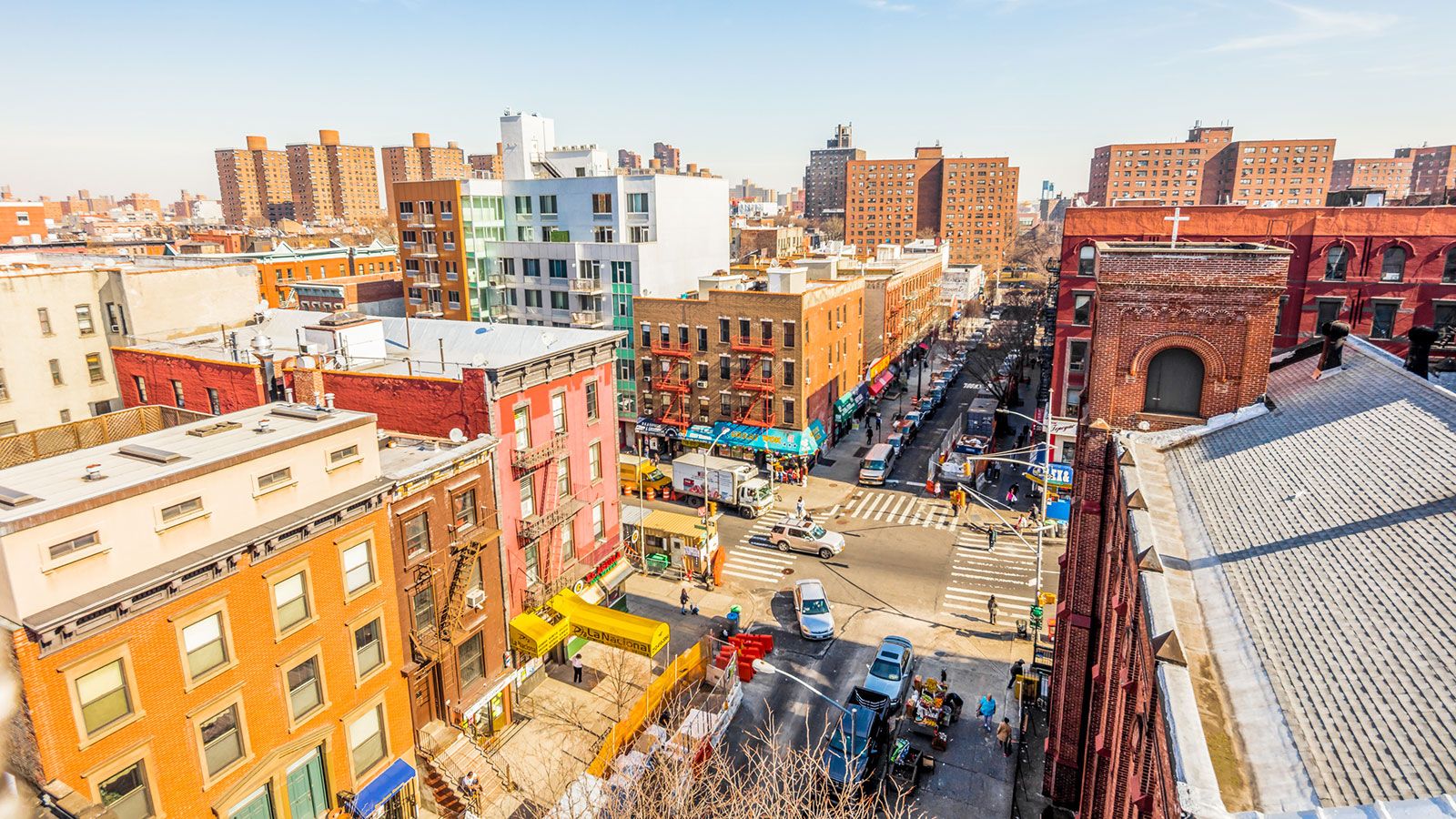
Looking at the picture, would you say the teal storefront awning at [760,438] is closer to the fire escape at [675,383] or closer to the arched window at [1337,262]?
the fire escape at [675,383]

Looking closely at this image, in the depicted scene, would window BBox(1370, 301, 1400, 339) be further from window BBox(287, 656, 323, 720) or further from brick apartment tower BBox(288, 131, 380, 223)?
brick apartment tower BBox(288, 131, 380, 223)

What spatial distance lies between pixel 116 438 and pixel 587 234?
132 ft

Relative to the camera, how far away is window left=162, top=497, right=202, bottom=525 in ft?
54.9

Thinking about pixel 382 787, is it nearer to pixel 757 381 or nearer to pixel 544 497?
pixel 544 497

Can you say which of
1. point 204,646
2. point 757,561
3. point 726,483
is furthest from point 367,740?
point 726,483

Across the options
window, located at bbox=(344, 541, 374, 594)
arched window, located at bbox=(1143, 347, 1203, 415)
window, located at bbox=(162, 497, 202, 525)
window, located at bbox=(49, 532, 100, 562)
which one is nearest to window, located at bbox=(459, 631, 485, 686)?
window, located at bbox=(344, 541, 374, 594)

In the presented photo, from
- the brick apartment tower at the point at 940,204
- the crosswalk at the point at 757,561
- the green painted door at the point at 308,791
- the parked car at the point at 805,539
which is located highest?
the brick apartment tower at the point at 940,204

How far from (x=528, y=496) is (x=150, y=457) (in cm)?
1209

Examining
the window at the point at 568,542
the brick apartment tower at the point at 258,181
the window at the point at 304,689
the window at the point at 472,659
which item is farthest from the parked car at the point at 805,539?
the brick apartment tower at the point at 258,181

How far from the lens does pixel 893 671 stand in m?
28.5

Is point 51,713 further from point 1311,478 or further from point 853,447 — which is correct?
point 853,447

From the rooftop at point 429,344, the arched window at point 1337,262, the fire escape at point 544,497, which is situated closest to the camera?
the fire escape at point 544,497

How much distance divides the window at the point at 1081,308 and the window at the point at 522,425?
3380 centimetres

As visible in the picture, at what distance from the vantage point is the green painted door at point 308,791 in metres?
19.7
